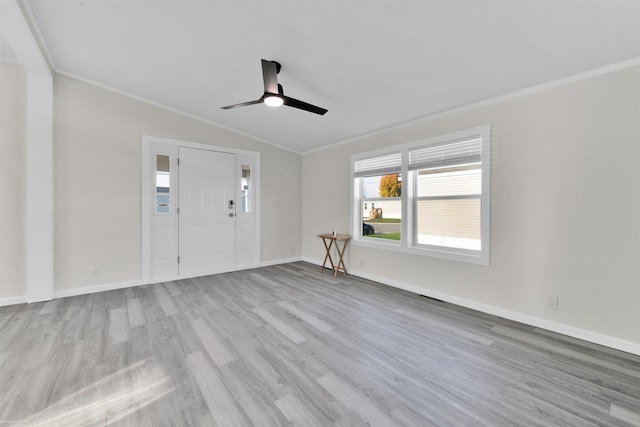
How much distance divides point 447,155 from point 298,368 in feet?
9.81

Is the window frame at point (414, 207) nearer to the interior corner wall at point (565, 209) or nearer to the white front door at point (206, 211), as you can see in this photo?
the interior corner wall at point (565, 209)

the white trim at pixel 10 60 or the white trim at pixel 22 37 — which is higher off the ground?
the white trim at pixel 10 60

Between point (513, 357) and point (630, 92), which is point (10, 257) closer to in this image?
point (513, 357)

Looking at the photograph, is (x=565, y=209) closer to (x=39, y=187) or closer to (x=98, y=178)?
(x=98, y=178)

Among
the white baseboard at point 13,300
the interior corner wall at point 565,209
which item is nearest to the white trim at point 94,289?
the white baseboard at point 13,300

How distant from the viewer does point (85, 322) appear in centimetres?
271

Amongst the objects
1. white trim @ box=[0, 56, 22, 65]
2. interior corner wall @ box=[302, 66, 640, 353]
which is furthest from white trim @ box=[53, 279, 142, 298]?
interior corner wall @ box=[302, 66, 640, 353]

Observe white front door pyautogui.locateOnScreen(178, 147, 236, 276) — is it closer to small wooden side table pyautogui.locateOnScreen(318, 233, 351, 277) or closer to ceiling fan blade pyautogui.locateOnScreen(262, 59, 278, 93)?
small wooden side table pyautogui.locateOnScreen(318, 233, 351, 277)

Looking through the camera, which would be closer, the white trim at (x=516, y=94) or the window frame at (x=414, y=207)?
the white trim at (x=516, y=94)

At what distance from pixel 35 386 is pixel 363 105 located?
395 cm

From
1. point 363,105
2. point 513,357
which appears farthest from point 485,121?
point 513,357

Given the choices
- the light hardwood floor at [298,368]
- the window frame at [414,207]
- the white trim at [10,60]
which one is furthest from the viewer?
the white trim at [10,60]

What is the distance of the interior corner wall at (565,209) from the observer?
7.25ft

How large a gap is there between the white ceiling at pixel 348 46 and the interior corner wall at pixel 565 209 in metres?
0.26
